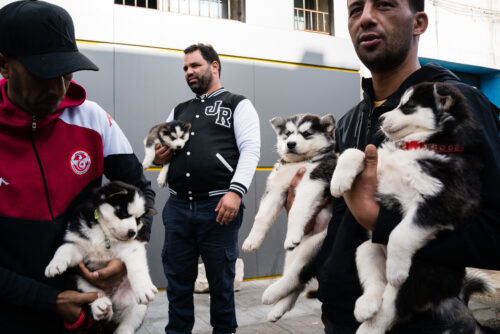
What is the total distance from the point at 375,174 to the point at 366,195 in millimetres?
110

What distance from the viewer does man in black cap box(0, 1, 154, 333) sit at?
1495 mm

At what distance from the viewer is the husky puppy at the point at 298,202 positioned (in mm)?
2494

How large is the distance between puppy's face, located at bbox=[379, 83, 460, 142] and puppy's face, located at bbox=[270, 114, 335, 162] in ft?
4.51

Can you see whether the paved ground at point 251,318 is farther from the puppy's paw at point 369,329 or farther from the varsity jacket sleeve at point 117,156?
the puppy's paw at point 369,329

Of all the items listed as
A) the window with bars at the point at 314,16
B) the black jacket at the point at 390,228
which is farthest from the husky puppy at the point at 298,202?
the window with bars at the point at 314,16

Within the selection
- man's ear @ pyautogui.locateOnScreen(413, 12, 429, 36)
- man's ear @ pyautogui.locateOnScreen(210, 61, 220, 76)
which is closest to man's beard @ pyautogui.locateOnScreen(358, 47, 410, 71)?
man's ear @ pyautogui.locateOnScreen(413, 12, 429, 36)

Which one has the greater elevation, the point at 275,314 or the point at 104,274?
the point at 104,274

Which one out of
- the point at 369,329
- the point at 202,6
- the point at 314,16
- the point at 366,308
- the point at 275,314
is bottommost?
the point at 275,314

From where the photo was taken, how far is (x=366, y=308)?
150 cm

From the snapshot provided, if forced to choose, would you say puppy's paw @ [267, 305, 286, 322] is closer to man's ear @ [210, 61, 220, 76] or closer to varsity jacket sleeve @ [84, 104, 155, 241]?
varsity jacket sleeve @ [84, 104, 155, 241]

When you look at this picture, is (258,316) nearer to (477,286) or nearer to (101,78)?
(477,286)

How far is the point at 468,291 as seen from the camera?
1974 mm

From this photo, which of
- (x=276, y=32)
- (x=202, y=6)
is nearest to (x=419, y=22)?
(x=276, y=32)

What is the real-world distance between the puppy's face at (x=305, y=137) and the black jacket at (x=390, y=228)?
843 mm
